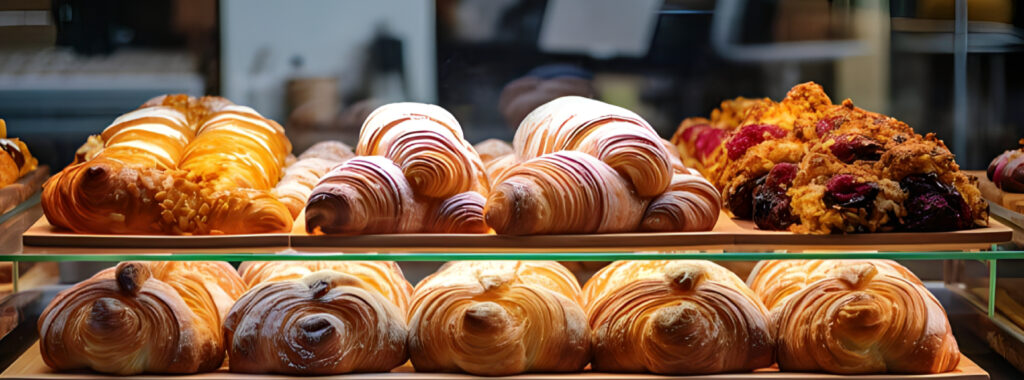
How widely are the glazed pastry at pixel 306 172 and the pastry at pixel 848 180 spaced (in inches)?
30.6

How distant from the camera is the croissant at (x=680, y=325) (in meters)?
1.49

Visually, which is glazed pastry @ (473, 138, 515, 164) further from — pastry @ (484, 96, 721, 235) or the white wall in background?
pastry @ (484, 96, 721, 235)

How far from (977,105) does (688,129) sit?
673 millimetres

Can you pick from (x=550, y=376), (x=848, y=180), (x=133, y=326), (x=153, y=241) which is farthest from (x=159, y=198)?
(x=848, y=180)

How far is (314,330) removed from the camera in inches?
58.6

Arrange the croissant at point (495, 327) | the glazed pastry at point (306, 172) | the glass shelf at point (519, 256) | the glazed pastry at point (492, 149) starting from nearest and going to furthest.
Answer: the glass shelf at point (519, 256) → the croissant at point (495, 327) → the glazed pastry at point (306, 172) → the glazed pastry at point (492, 149)

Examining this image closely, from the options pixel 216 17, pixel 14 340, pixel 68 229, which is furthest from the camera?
pixel 216 17

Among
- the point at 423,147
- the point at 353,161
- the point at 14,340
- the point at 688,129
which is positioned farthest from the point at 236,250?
the point at 688,129

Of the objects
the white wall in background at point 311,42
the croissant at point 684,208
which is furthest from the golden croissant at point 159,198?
the croissant at point 684,208

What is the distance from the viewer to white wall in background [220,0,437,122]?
2096mm

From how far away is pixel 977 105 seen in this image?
2113 millimetres

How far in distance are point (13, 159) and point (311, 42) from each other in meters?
0.68

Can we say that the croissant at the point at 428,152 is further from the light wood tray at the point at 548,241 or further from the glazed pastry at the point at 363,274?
the glazed pastry at the point at 363,274

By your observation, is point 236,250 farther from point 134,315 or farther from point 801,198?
point 801,198
